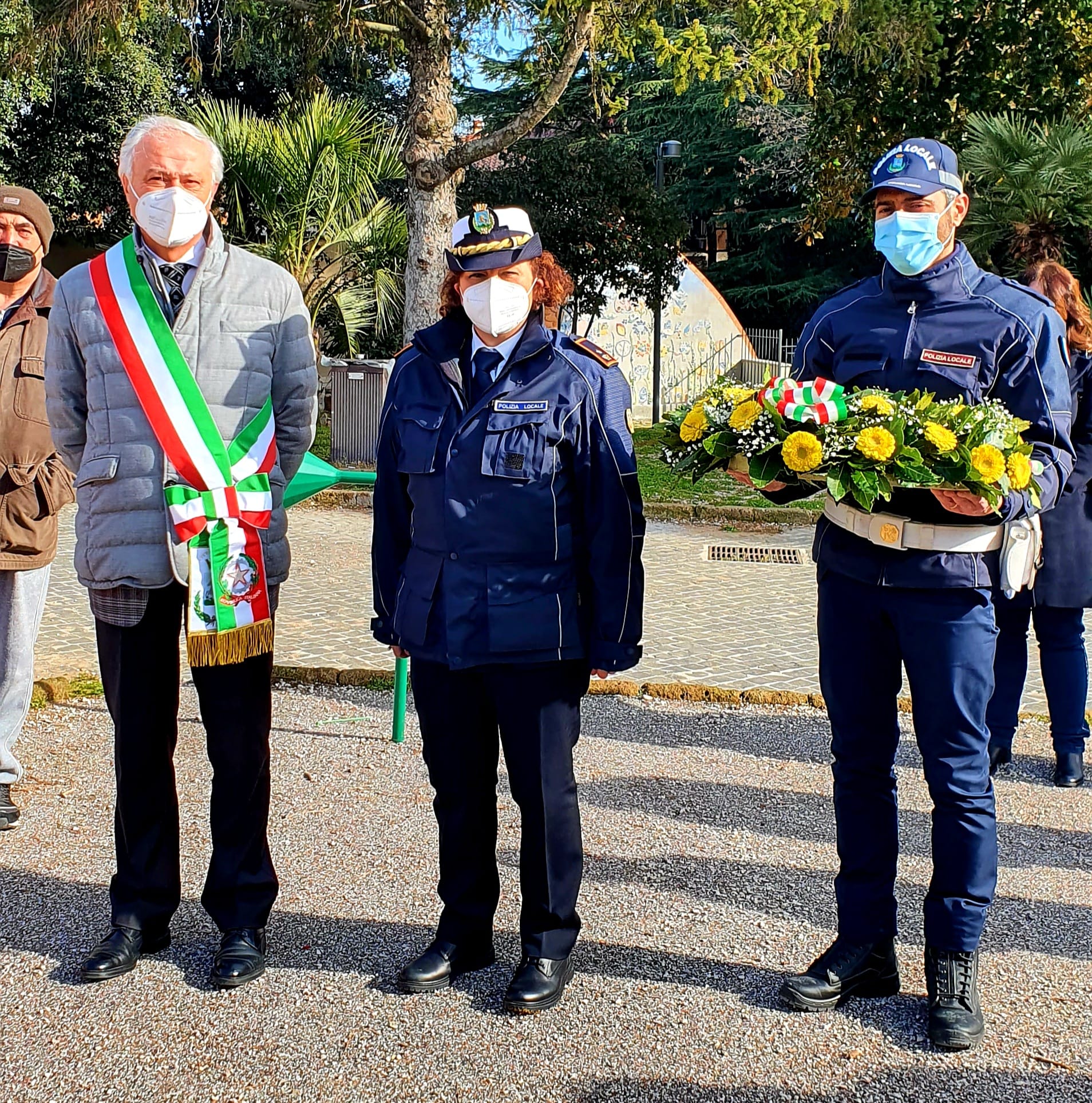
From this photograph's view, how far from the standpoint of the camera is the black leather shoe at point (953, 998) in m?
3.41

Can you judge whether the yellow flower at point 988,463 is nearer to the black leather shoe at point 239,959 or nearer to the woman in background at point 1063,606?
the woman in background at point 1063,606

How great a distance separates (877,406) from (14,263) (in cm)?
322

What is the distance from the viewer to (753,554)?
1143 centimetres

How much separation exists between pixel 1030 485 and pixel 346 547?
8632 mm

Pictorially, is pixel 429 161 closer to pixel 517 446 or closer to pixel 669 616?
pixel 669 616

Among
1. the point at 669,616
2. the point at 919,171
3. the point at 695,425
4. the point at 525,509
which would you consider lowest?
the point at 669,616

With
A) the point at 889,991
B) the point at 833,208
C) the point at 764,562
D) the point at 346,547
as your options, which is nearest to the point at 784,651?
the point at 764,562

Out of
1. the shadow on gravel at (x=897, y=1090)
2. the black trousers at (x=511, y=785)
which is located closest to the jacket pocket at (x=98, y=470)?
the black trousers at (x=511, y=785)

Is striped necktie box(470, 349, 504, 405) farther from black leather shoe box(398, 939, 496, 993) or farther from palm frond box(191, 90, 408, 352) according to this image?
palm frond box(191, 90, 408, 352)

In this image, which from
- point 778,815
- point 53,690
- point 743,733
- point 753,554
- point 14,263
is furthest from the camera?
point 753,554

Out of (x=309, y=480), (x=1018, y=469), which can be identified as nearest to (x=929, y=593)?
(x=1018, y=469)

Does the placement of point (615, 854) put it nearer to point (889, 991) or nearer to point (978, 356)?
point (889, 991)

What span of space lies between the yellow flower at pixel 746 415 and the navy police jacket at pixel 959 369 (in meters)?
0.23

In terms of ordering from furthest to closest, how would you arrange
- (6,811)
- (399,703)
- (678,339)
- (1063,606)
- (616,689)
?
(678,339), (616,689), (399,703), (1063,606), (6,811)
